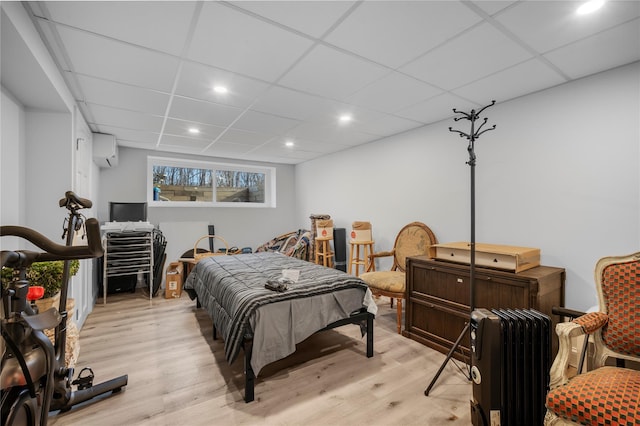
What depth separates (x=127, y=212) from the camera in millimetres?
4336

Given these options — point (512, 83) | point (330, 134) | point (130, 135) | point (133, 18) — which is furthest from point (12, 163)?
point (512, 83)

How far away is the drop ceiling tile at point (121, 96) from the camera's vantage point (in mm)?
2370

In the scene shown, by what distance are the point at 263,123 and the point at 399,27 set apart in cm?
212

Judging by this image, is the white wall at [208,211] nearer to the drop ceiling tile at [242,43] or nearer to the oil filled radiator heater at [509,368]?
the drop ceiling tile at [242,43]

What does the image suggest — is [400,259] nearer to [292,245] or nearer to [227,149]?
[292,245]

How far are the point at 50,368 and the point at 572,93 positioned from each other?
368cm

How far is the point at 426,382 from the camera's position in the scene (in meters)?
2.12

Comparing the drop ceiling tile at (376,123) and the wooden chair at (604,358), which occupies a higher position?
the drop ceiling tile at (376,123)

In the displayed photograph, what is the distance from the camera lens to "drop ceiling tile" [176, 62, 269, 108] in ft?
7.15

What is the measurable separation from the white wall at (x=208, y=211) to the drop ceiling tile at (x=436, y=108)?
364 centimetres

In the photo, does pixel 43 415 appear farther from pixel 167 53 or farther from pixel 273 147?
pixel 273 147

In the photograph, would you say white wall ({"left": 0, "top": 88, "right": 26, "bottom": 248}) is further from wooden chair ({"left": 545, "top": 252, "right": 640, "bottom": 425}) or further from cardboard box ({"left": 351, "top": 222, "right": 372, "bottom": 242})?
cardboard box ({"left": 351, "top": 222, "right": 372, "bottom": 242})

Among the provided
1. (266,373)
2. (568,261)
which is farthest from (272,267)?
(568,261)

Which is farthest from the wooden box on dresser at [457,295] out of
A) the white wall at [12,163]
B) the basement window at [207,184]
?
the basement window at [207,184]
